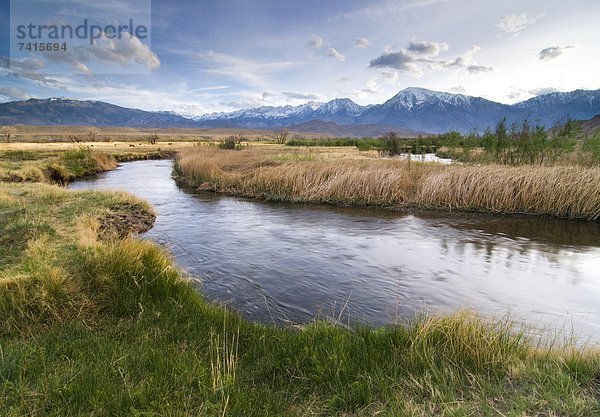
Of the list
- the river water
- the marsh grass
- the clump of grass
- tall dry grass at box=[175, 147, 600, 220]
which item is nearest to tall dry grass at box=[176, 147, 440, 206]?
tall dry grass at box=[175, 147, 600, 220]

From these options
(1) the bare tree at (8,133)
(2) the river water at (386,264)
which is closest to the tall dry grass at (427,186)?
(2) the river water at (386,264)

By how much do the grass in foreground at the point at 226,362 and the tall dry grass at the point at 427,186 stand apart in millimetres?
14292

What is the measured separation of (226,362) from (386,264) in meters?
7.66

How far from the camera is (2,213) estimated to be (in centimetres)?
1248

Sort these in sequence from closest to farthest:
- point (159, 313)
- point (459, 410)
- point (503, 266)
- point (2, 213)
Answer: point (459, 410)
point (159, 313)
point (503, 266)
point (2, 213)

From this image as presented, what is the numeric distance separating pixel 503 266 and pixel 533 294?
2.15 m

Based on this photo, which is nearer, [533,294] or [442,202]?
[533,294]

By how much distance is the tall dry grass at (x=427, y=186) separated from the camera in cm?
1705

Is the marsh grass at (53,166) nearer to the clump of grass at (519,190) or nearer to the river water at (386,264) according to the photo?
the river water at (386,264)

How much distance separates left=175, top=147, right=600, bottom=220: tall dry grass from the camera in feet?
55.9

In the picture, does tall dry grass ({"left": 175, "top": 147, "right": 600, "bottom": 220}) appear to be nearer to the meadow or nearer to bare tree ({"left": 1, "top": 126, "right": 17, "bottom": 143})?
the meadow

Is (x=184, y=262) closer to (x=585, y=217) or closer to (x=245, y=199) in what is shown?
(x=245, y=199)

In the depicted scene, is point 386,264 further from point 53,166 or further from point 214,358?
point 53,166

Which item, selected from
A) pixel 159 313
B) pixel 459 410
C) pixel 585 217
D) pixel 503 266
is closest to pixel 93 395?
pixel 159 313
